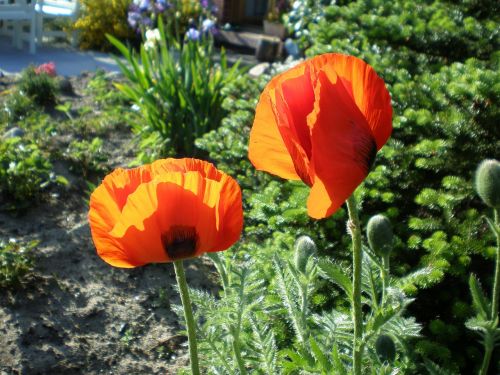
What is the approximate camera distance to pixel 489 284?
223 cm

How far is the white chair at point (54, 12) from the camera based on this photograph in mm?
10688

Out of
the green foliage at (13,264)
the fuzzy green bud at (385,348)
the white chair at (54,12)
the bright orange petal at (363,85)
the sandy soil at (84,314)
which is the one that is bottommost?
the white chair at (54,12)

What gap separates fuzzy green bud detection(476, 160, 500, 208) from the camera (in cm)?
130

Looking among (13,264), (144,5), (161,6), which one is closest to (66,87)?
(144,5)

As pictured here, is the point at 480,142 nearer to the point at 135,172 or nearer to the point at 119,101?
the point at 135,172

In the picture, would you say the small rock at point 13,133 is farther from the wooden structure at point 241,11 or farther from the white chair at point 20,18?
the wooden structure at point 241,11

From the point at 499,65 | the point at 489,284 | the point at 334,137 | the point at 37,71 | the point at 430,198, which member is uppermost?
the point at 334,137

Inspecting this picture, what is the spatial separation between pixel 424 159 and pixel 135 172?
164 cm

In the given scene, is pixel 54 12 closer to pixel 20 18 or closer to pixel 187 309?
pixel 20 18

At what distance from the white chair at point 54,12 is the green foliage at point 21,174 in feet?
22.5

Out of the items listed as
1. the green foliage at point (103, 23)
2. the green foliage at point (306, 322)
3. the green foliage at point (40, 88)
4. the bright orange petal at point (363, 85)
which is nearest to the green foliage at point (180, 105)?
the green foliage at point (40, 88)

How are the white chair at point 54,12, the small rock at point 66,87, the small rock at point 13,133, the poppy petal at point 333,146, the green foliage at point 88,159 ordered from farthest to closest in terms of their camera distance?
1. the white chair at point 54,12
2. the small rock at point 66,87
3. the small rock at point 13,133
4. the green foliage at point 88,159
5. the poppy petal at point 333,146

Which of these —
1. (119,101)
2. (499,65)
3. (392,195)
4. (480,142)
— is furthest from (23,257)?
(119,101)

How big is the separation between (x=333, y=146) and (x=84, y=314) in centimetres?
227
